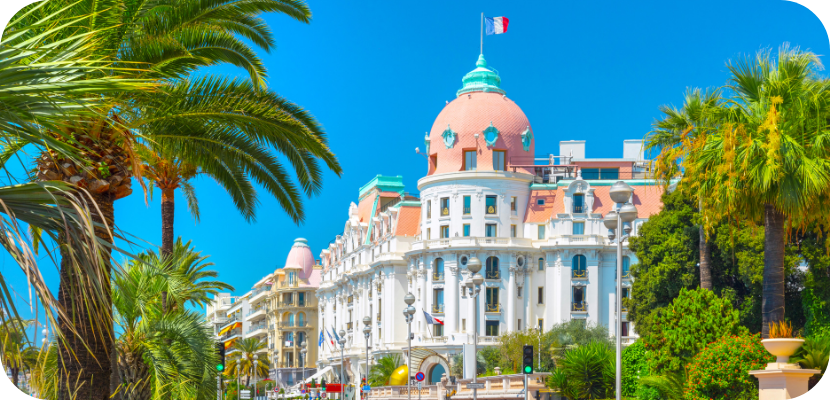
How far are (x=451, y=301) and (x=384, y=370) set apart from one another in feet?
25.3

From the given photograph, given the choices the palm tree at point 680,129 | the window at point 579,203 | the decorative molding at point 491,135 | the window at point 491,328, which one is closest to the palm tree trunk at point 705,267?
the palm tree at point 680,129

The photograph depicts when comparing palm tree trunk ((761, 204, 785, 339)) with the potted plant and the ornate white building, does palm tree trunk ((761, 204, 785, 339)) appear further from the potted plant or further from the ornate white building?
the ornate white building

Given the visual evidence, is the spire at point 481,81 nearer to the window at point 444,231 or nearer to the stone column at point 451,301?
the window at point 444,231

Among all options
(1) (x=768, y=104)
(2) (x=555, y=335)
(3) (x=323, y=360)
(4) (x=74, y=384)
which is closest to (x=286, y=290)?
(3) (x=323, y=360)

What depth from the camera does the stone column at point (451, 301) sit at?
67.5m

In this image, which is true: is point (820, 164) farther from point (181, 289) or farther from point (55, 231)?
point (55, 231)

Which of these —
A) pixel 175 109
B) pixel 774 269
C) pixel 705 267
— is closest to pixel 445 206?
pixel 705 267

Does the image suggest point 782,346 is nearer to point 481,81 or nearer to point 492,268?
point 492,268

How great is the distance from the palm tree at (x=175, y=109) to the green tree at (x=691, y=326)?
17.9 m

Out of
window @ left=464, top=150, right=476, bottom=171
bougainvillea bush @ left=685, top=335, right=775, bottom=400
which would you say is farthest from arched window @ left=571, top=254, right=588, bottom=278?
bougainvillea bush @ left=685, top=335, right=775, bottom=400

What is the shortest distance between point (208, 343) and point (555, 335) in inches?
1842

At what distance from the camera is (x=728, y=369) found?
2417 centimetres

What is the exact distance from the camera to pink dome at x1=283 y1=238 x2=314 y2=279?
378 feet

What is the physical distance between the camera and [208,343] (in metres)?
17.8
